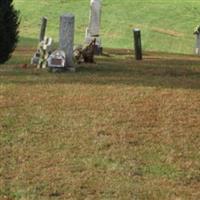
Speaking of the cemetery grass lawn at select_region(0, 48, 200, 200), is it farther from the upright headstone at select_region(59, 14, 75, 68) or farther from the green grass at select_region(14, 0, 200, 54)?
the green grass at select_region(14, 0, 200, 54)

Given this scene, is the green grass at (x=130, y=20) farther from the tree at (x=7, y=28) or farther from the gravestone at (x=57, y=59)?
the gravestone at (x=57, y=59)

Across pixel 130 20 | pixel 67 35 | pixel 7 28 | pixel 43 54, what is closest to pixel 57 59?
pixel 67 35

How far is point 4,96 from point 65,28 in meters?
2.85

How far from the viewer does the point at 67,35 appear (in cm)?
1413

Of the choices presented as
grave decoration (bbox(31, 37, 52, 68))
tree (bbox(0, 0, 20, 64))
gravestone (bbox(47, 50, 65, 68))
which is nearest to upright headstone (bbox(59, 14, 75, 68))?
gravestone (bbox(47, 50, 65, 68))

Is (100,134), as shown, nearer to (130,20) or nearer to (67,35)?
(67,35)

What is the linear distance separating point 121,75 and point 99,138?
441 cm

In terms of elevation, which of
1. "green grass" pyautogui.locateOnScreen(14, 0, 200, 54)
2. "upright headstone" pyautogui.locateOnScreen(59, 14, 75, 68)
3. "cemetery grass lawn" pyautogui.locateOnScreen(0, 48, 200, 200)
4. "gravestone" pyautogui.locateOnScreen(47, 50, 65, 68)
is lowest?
"cemetery grass lawn" pyautogui.locateOnScreen(0, 48, 200, 200)

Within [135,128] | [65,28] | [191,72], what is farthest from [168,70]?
[135,128]

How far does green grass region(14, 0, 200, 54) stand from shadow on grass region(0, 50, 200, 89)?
23293 millimetres

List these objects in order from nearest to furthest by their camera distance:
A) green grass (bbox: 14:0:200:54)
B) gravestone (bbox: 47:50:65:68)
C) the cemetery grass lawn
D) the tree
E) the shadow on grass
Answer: the cemetery grass lawn → the shadow on grass → the tree → gravestone (bbox: 47:50:65:68) → green grass (bbox: 14:0:200:54)

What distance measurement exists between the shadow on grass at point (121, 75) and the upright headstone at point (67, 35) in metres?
0.42

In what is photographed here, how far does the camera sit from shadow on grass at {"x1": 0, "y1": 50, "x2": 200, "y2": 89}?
1312cm

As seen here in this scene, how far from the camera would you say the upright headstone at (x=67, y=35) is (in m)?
13.9
